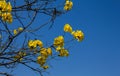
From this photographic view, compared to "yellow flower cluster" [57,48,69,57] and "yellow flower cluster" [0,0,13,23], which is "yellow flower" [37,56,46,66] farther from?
"yellow flower cluster" [0,0,13,23]

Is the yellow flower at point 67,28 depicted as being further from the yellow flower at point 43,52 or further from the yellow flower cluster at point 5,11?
the yellow flower cluster at point 5,11

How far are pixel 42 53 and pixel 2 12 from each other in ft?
3.50

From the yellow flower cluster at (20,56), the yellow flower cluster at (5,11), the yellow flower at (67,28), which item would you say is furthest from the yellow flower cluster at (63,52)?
the yellow flower cluster at (5,11)

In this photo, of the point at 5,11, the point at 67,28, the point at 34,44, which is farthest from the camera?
the point at 67,28

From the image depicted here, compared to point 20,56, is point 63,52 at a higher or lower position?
higher

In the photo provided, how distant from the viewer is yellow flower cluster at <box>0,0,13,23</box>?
3.91 metres

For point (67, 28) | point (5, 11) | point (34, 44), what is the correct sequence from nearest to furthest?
1. point (5, 11)
2. point (34, 44)
3. point (67, 28)

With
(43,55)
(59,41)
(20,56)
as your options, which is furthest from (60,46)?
(20,56)

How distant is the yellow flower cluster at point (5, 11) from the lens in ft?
12.8

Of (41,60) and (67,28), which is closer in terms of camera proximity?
(41,60)

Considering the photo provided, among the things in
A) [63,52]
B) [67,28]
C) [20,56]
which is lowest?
[20,56]

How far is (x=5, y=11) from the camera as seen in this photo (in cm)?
397

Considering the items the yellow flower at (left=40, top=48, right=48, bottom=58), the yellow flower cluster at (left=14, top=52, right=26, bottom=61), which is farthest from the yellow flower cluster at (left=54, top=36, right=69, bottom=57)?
the yellow flower cluster at (left=14, top=52, right=26, bottom=61)

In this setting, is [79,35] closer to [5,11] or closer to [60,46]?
[60,46]
